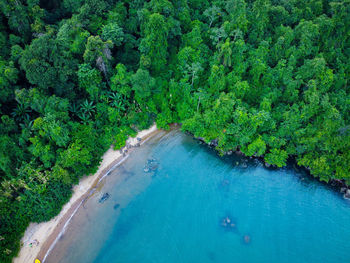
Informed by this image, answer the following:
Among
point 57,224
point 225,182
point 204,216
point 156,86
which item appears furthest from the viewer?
point 156,86

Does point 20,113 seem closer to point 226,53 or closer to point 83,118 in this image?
point 83,118

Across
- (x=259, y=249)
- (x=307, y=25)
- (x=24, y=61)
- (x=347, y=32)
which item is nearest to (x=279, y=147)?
(x=259, y=249)

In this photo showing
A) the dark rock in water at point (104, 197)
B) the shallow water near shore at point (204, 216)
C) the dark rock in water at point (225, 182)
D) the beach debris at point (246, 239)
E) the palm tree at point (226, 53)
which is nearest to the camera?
the shallow water near shore at point (204, 216)

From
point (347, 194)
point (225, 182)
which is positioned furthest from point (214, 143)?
point (347, 194)

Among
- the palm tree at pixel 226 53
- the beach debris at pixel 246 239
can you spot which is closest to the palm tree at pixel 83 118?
the palm tree at pixel 226 53

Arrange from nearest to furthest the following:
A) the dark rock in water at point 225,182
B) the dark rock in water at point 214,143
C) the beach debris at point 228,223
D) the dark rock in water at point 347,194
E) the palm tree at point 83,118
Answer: the beach debris at point 228,223 → the dark rock in water at point 347,194 → the palm tree at point 83,118 → the dark rock in water at point 225,182 → the dark rock in water at point 214,143

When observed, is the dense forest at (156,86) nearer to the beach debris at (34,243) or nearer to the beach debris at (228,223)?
the beach debris at (34,243)
